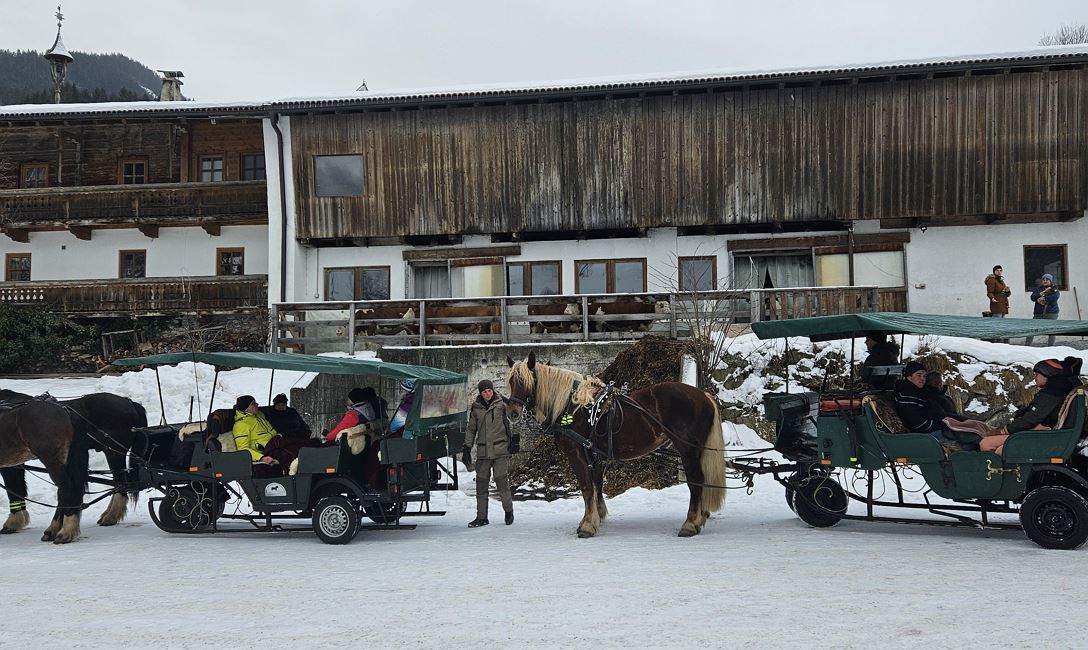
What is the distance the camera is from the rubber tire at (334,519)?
9539mm

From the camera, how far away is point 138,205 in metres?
24.5

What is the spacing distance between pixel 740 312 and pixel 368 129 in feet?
35.3

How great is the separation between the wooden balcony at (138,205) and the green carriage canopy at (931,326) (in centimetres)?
1861

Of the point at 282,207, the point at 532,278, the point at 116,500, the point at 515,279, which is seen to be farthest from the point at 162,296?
the point at 116,500

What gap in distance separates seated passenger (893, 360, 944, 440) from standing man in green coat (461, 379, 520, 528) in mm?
4499

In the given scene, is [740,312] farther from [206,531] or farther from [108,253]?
[108,253]

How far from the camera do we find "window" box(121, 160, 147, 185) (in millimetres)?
26516

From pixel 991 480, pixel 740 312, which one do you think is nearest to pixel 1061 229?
pixel 740 312

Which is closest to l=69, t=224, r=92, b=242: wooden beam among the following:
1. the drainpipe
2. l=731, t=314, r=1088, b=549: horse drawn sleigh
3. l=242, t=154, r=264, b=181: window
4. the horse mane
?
l=242, t=154, r=264, b=181: window

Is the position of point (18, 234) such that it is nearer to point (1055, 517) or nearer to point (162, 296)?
point (162, 296)

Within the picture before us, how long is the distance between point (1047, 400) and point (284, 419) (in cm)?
838

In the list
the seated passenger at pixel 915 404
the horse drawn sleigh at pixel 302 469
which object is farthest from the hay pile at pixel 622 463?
the horse drawn sleigh at pixel 302 469

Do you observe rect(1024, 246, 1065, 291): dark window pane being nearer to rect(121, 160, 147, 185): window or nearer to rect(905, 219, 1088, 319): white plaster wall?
rect(905, 219, 1088, 319): white plaster wall

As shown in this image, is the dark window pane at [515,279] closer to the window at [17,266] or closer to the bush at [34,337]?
the bush at [34,337]
